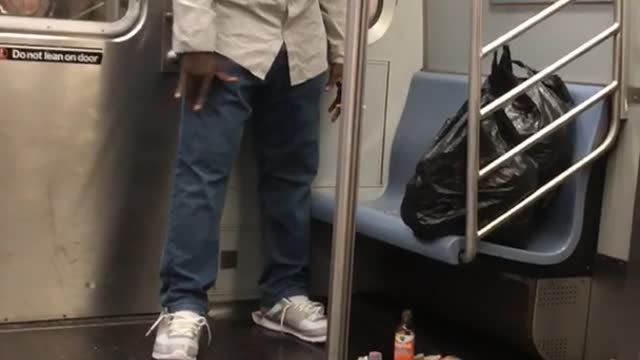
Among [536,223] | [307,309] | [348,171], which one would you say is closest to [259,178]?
[307,309]

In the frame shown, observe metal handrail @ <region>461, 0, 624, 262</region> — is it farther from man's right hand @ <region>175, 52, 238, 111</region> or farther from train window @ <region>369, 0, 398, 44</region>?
train window @ <region>369, 0, 398, 44</region>

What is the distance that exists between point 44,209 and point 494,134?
4.53 feet

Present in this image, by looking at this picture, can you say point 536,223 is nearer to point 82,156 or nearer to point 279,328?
point 279,328

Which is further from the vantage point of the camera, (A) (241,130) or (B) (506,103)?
(A) (241,130)

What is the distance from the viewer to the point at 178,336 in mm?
2633

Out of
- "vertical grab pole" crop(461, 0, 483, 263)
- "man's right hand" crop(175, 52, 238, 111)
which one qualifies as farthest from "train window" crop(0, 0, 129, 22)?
"vertical grab pole" crop(461, 0, 483, 263)

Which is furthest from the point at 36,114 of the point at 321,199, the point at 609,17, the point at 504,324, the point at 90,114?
the point at 609,17

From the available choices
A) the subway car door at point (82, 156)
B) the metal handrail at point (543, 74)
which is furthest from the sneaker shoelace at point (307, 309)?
the metal handrail at point (543, 74)

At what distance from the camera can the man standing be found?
2.65 metres

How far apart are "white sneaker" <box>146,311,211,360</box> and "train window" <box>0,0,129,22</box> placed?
94 centimetres

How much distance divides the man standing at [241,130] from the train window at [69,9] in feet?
1.36

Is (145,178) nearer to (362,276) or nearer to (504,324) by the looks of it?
(362,276)

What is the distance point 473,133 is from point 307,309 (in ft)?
2.80

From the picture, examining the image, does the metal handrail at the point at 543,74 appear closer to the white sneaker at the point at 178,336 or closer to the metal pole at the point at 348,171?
the metal pole at the point at 348,171
